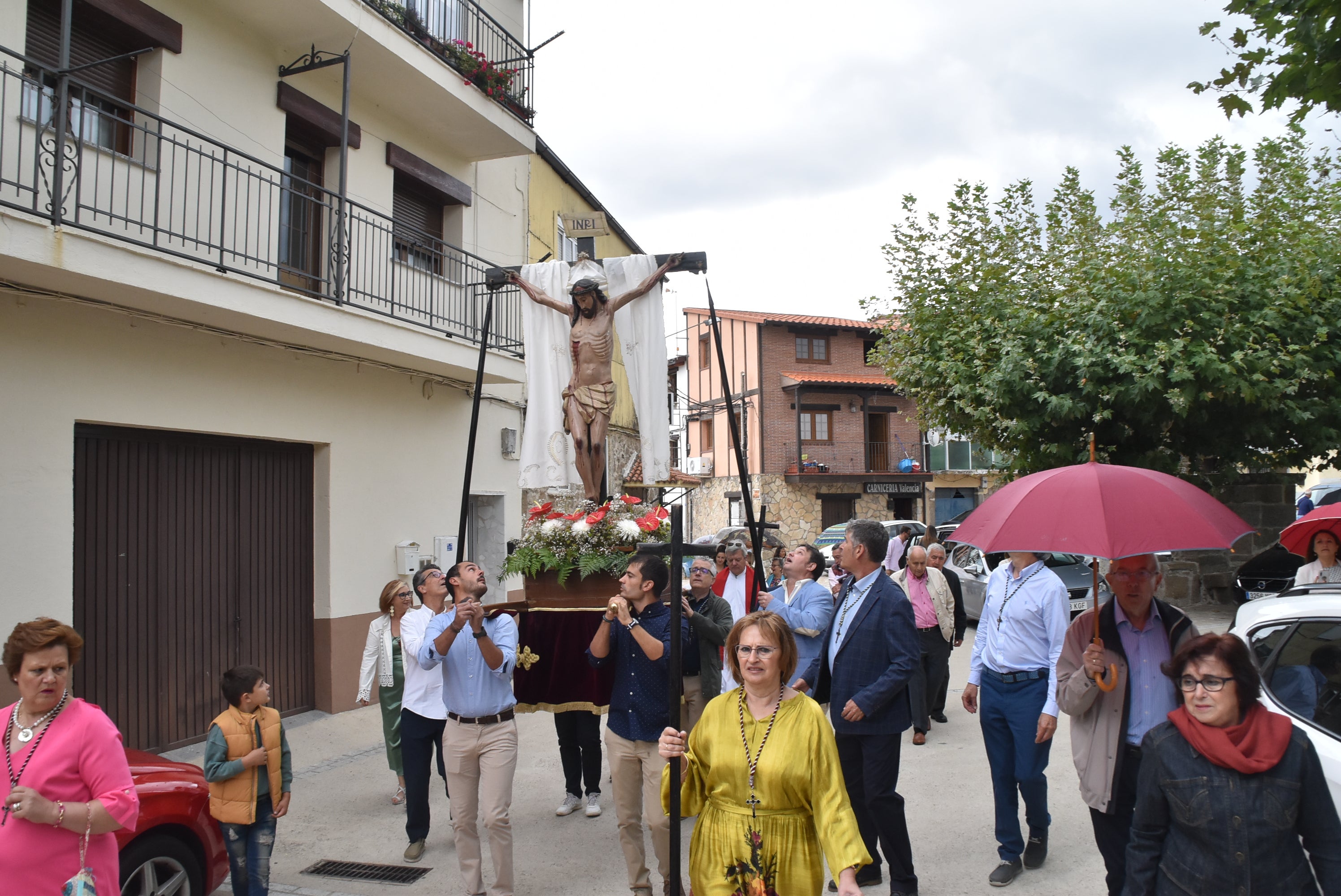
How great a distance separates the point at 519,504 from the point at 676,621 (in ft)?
32.9

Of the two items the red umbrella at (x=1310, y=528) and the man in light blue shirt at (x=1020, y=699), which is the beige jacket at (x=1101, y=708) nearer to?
the man in light blue shirt at (x=1020, y=699)

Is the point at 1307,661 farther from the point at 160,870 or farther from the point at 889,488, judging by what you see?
the point at 889,488

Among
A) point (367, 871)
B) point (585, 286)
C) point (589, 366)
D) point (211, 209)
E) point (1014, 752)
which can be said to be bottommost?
point (367, 871)

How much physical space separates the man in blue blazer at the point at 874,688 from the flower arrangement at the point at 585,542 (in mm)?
1259

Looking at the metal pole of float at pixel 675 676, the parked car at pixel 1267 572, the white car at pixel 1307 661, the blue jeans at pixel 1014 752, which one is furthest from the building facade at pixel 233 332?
the parked car at pixel 1267 572

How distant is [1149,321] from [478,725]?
35.8 ft

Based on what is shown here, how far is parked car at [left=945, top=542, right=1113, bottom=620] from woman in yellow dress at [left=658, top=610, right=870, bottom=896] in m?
11.2

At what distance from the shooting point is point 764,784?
10.0 ft

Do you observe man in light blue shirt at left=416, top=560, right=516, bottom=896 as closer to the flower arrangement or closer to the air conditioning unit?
the flower arrangement

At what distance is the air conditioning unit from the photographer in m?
37.7

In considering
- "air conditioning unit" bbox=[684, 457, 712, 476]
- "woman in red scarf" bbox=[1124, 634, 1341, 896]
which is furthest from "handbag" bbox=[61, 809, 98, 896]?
"air conditioning unit" bbox=[684, 457, 712, 476]

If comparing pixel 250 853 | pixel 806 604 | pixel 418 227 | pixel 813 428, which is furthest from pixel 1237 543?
pixel 813 428

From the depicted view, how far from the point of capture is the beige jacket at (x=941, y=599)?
8.44 m

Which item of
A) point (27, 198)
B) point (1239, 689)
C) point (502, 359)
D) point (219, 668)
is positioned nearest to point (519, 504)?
point (502, 359)
